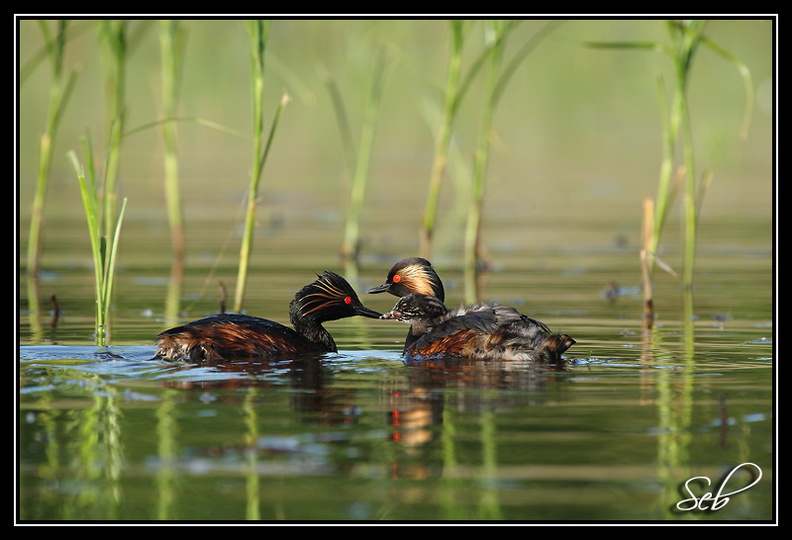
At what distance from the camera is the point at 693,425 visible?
617cm

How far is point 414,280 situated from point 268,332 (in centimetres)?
155

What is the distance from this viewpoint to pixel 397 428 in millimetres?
6102

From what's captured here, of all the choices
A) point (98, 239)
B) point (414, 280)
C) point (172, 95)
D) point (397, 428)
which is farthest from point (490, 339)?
point (172, 95)

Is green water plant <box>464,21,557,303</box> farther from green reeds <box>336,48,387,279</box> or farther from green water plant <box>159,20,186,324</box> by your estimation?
green water plant <box>159,20,186,324</box>

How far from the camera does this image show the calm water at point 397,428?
5055mm

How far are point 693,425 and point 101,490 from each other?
2.81 meters

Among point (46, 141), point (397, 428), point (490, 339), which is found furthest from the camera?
point (46, 141)

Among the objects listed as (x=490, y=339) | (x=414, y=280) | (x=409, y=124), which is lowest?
(x=490, y=339)

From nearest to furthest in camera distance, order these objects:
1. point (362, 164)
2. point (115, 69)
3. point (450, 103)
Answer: point (115, 69) → point (450, 103) → point (362, 164)

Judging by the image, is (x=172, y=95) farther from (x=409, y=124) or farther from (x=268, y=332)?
(x=409, y=124)

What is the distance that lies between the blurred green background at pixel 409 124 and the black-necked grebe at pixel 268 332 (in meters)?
2.98

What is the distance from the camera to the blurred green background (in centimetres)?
1830
